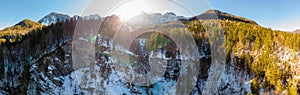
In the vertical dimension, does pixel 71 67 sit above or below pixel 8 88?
above

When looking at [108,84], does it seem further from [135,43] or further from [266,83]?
[266,83]

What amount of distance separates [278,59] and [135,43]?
139 feet

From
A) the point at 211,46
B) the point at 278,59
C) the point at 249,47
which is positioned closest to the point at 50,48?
the point at 211,46

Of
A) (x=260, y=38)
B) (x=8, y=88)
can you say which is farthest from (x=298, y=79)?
(x=8, y=88)

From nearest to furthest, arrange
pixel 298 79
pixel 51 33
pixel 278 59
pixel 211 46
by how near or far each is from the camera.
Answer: pixel 298 79, pixel 278 59, pixel 51 33, pixel 211 46

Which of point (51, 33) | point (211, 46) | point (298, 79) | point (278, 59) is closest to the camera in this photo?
point (298, 79)

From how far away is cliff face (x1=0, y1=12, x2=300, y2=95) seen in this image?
74.8 meters

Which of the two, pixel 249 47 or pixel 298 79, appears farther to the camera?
pixel 249 47

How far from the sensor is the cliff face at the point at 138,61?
7481 centimetres

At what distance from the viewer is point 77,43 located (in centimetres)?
8050

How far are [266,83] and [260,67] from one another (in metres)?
5.55

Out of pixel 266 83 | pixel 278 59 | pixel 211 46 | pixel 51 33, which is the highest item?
pixel 51 33

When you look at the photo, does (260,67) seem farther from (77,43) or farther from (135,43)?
(77,43)

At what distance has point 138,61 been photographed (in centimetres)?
8481
